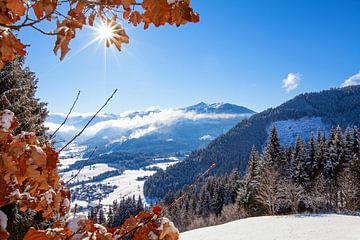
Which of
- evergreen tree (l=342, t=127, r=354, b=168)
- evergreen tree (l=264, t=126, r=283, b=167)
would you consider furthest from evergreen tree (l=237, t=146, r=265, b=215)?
evergreen tree (l=342, t=127, r=354, b=168)

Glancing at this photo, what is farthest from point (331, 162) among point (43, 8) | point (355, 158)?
point (43, 8)

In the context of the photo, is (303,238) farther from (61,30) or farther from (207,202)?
(207,202)

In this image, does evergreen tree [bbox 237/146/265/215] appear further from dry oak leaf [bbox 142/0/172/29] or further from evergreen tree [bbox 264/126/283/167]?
dry oak leaf [bbox 142/0/172/29]

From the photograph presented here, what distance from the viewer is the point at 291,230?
2225 cm

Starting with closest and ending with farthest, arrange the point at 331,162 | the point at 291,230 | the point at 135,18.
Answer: the point at 135,18
the point at 291,230
the point at 331,162

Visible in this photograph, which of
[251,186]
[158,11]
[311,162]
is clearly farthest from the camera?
[311,162]

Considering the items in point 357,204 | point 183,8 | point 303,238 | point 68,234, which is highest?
point 183,8

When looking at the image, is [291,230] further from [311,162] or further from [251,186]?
[311,162]

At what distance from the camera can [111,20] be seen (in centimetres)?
169

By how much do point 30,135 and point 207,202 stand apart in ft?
209

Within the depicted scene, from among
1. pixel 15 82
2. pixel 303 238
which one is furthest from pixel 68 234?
pixel 303 238

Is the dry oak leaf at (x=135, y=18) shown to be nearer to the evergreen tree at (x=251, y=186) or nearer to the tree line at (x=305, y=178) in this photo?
the tree line at (x=305, y=178)

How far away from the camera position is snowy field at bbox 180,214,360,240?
65.3 feet

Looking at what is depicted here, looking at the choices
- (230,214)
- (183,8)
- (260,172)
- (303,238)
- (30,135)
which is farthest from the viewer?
(230,214)
